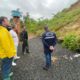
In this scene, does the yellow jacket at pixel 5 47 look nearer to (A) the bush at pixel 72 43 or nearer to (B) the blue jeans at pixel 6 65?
(B) the blue jeans at pixel 6 65

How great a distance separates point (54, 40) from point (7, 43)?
15.6 ft

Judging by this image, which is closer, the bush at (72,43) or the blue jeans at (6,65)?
the blue jeans at (6,65)

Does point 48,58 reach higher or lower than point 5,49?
lower

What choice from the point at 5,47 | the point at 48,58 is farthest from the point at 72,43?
the point at 5,47

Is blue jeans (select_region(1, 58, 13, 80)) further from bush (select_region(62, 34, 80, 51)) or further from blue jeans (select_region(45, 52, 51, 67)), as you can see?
bush (select_region(62, 34, 80, 51))

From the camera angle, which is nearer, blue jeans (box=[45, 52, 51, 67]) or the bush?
blue jeans (box=[45, 52, 51, 67])

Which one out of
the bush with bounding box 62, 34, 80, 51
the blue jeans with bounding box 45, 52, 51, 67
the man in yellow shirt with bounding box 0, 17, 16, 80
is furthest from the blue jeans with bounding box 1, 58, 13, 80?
the bush with bounding box 62, 34, 80, 51

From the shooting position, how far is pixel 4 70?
965cm

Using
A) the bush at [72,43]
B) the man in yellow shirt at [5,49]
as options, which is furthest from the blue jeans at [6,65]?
the bush at [72,43]

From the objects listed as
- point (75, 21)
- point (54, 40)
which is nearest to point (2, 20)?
point (54, 40)

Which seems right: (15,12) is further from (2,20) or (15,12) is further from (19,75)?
(2,20)

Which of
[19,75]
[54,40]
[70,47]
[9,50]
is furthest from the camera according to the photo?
[70,47]

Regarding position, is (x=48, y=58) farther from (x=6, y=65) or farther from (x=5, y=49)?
(x=5, y=49)

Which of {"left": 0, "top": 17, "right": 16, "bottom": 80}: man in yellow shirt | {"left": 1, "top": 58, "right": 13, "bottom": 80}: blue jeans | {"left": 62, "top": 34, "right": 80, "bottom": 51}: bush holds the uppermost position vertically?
{"left": 0, "top": 17, "right": 16, "bottom": 80}: man in yellow shirt
